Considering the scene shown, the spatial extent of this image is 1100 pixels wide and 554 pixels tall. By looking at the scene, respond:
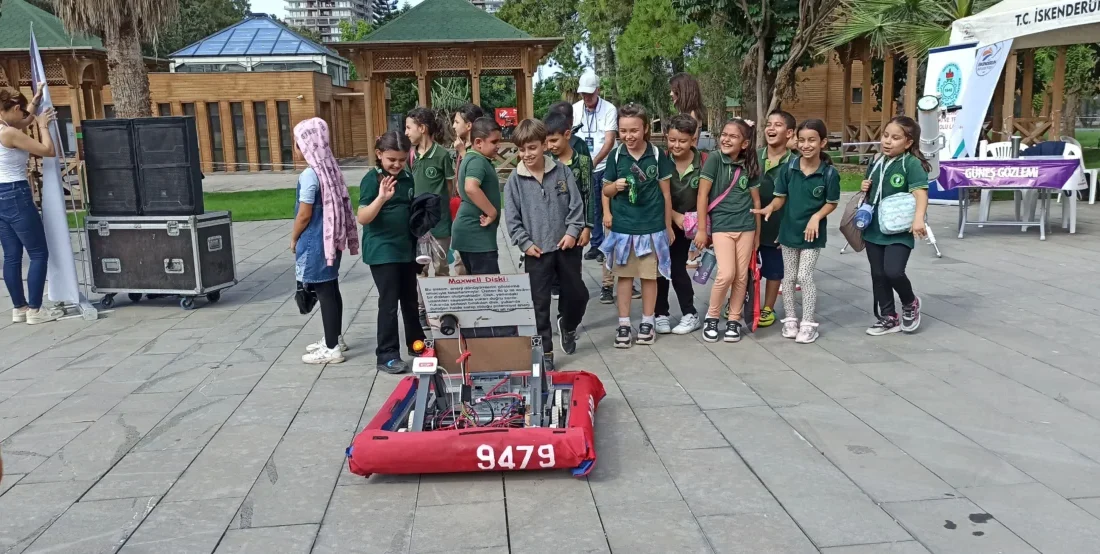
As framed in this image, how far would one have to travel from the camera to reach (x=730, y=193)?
19.3ft

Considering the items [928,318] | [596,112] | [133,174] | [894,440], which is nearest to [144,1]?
[133,174]

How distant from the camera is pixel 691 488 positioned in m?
3.69

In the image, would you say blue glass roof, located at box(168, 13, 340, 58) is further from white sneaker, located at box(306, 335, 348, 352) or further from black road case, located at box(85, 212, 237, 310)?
white sneaker, located at box(306, 335, 348, 352)

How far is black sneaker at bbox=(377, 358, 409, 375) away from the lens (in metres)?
5.53

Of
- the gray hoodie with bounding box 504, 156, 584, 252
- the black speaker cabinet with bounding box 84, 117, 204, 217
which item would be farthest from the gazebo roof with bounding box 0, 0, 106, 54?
the gray hoodie with bounding box 504, 156, 584, 252

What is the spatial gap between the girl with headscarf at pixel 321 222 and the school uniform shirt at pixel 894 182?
11.5ft

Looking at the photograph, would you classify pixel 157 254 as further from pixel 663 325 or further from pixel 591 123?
pixel 663 325

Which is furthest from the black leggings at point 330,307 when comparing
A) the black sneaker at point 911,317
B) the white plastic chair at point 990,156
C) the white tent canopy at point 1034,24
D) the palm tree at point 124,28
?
the palm tree at point 124,28

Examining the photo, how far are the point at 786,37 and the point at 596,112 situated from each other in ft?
47.9

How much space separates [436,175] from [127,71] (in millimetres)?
11623

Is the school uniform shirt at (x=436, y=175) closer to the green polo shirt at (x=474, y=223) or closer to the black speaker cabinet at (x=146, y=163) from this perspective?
the green polo shirt at (x=474, y=223)

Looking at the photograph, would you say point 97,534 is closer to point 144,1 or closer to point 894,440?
point 894,440

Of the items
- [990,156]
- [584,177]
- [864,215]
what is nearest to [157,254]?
[584,177]

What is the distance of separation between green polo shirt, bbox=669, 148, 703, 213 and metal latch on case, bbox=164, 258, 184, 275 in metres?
4.42
